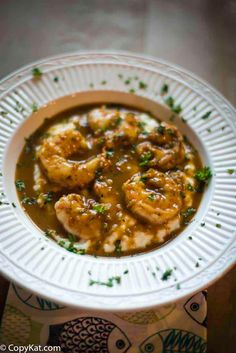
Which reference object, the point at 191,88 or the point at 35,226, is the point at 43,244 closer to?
the point at 35,226

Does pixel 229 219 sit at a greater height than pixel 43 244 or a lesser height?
greater

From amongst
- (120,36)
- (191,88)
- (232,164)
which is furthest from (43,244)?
(120,36)

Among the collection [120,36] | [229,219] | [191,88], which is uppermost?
[120,36]

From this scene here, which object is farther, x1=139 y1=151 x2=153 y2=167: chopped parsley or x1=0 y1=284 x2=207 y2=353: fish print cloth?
x1=139 y1=151 x2=153 y2=167: chopped parsley

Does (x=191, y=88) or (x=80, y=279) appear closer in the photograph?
(x=80, y=279)

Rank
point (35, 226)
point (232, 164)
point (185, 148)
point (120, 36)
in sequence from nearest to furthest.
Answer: point (35, 226)
point (232, 164)
point (185, 148)
point (120, 36)

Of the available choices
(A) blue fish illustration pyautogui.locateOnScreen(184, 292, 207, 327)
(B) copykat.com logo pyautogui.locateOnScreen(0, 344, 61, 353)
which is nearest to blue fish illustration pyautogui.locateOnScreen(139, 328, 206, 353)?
(A) blue fish illustration pyautogui.locateOnScreen(184, 292, 207, 327)

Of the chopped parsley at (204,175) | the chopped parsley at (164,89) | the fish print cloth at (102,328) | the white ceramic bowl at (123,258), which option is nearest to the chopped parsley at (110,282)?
the white ceramic bowl at (123,258)

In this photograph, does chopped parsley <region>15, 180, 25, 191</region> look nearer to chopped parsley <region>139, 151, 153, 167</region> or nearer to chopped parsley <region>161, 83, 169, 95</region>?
chopped parsley <region>139, 151, 153, 167</region>
